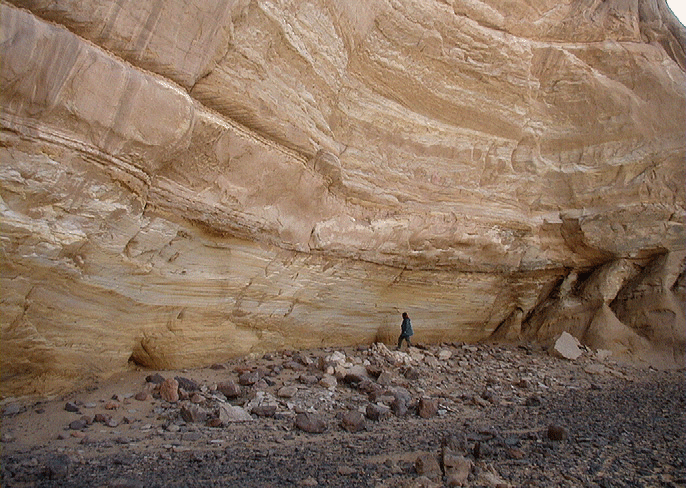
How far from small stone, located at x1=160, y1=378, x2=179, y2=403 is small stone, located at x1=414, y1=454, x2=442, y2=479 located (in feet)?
9.58

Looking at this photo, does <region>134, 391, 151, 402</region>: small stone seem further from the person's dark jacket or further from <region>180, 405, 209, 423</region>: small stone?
the person's dark jacket

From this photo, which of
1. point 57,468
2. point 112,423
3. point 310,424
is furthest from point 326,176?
point 57,468

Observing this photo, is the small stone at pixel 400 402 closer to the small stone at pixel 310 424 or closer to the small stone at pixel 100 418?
the small stone at pixel 310 424

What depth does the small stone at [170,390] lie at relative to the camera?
526 centimetres

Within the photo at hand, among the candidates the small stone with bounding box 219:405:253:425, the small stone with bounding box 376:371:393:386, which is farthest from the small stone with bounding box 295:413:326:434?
the small stone with bounding box 376:371:393:386

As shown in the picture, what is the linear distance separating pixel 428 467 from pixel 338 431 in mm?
1226

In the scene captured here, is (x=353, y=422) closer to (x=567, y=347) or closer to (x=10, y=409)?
(x=10, y=409)

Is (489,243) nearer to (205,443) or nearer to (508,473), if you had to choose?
(508,473)

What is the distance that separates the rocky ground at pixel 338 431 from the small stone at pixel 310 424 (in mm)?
13

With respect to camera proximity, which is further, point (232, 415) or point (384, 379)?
point (384, 379)

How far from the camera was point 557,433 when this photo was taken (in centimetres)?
485

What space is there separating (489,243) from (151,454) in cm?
716

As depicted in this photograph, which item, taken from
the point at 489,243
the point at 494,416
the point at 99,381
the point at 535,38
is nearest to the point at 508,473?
the point at 494,416

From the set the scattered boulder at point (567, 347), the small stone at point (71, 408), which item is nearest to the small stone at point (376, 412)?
the small stone at point (71, 408)
